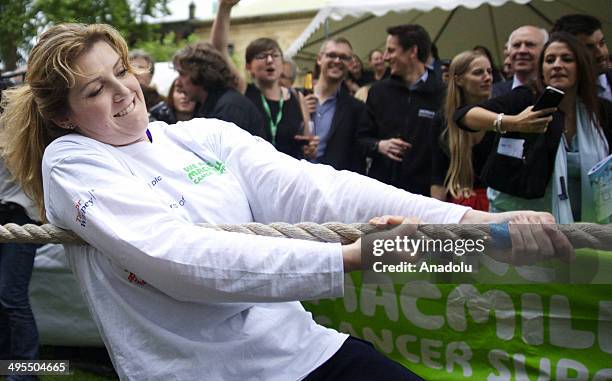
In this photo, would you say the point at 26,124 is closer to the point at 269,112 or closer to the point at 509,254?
the point at 509,254

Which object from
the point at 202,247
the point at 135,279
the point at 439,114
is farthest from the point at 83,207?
the point at 439,114

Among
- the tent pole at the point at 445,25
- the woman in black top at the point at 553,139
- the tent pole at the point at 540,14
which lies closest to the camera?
the woman in black top at the point at 553,139

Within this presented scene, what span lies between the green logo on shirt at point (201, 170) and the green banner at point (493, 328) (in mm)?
943

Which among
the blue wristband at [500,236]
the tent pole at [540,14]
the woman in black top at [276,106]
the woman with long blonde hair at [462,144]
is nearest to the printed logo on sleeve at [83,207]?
the blue wristband at [500,236]

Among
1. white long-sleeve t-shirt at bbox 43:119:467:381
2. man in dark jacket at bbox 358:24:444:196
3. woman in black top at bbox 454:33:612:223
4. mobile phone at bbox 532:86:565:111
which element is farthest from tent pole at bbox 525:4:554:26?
white long-sleeve t-shirt at bbox 43:119:467:381

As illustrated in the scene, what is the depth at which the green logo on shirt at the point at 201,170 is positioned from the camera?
2051 millimetres

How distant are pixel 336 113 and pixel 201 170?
3.57m

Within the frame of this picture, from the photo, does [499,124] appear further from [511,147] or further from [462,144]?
[462,144]

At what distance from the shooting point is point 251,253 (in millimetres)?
1646

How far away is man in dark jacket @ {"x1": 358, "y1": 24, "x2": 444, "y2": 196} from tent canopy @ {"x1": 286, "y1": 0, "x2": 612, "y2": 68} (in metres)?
2.05

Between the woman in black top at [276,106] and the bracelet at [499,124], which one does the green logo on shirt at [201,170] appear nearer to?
the bracelet at [499,124]

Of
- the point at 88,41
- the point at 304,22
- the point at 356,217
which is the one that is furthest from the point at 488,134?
the point at 304,22

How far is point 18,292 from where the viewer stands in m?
4.28

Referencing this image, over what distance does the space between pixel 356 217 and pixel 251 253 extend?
0.46 m
